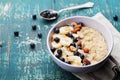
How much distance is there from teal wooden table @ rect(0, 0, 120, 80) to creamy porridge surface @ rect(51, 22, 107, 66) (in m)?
0.08

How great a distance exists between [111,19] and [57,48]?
0.35 meters

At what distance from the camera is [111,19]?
1314 millimetres

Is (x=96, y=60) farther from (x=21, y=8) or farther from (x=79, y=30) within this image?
(x=21, y=8)

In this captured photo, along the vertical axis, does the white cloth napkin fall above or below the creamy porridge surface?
below

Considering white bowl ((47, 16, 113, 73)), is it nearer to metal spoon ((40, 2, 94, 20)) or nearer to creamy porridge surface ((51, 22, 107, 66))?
creamy porridge surface ((51, 22, 107, 66))

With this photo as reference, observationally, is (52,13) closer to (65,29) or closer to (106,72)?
(65,29)

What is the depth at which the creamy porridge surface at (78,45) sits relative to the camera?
1.08 m

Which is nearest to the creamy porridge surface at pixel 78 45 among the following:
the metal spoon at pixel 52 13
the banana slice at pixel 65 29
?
the banana slice at pixel 65 29

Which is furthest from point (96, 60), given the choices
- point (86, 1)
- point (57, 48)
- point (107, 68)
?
point (86, 1)

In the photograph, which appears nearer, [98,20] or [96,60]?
[96,60]

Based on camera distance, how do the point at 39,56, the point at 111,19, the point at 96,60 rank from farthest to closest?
1. the point at 111,19
2. the point at 39,56
3. the point at 96,60

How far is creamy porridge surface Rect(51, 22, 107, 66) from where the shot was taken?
108 centimetres

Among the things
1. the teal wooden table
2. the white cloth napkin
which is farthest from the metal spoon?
the white cloth napkin

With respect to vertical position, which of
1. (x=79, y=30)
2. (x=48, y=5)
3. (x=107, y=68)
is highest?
(x=48, y=5)
